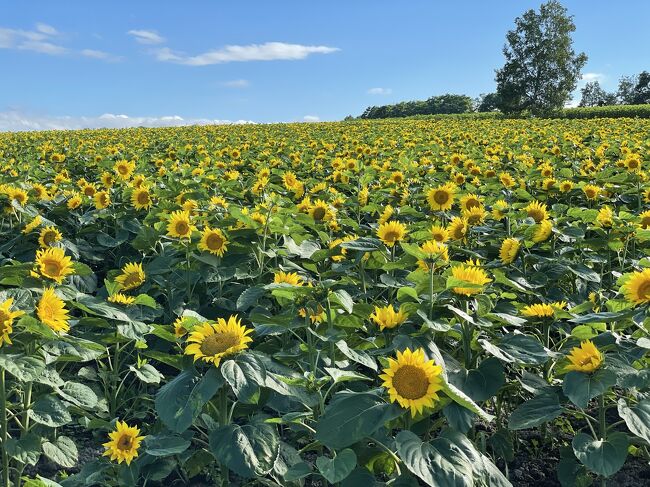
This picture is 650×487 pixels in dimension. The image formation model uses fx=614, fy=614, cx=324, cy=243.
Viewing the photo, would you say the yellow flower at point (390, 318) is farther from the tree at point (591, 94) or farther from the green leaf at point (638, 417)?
the tree at point (591, 94)

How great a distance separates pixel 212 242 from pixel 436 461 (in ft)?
6.58

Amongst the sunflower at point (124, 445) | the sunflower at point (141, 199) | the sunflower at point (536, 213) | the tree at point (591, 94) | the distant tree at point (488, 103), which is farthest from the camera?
the tree at point (591, 94)

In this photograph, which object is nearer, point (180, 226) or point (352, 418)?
point (352, 418)

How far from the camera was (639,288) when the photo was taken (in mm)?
2209

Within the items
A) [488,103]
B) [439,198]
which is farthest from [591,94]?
[439,198]

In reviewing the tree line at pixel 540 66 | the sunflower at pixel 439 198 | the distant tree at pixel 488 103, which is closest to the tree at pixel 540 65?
the tree line at pixel 540 66

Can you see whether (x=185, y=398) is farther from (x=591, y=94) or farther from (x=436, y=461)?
(x=591, y=94)

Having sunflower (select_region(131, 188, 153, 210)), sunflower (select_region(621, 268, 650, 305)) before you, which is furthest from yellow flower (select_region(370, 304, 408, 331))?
sunflower (select_region(131, 188, 153, 210))

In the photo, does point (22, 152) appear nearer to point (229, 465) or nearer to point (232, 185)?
point (232, 185)

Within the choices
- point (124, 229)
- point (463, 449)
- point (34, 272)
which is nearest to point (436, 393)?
point (463, 449)

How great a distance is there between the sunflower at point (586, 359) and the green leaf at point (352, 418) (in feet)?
2.25

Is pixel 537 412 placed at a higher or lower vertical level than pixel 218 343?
lower

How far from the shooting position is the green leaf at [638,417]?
6.01 ft

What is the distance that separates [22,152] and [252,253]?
34.0 feet
